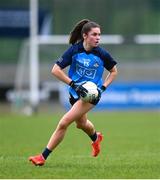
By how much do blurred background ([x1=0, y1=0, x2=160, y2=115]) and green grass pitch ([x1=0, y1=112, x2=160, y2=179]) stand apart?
620 centimetres

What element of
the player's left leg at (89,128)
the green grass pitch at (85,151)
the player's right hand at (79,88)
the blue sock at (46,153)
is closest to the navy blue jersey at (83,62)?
the player's right hand at (79,88)

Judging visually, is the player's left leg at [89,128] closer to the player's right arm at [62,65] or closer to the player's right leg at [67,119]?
the player's right leg at [67,119]

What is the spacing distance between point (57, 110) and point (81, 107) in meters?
22.8

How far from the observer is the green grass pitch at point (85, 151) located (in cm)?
1060

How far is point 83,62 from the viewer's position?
11.5 meters

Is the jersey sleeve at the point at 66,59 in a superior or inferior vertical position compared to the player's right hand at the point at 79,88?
superior

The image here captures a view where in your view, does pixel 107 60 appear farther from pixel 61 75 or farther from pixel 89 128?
pixel 89 128

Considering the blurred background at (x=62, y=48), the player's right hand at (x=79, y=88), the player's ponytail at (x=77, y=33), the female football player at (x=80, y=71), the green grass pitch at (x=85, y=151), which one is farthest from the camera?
the blurred background at (x=62, y=48)

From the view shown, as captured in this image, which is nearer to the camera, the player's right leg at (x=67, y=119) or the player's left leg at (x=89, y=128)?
the player's right leg at (x=67, y=119)

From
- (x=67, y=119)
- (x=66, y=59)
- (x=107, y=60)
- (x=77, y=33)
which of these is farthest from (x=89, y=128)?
(x=77, y=33)

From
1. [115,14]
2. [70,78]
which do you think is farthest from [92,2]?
[70,78]

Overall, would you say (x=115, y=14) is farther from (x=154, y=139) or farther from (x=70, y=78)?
(x=70, y=78)

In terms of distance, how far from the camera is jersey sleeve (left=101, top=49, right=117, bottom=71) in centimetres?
1162

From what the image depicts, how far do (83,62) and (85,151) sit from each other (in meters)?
3.98
